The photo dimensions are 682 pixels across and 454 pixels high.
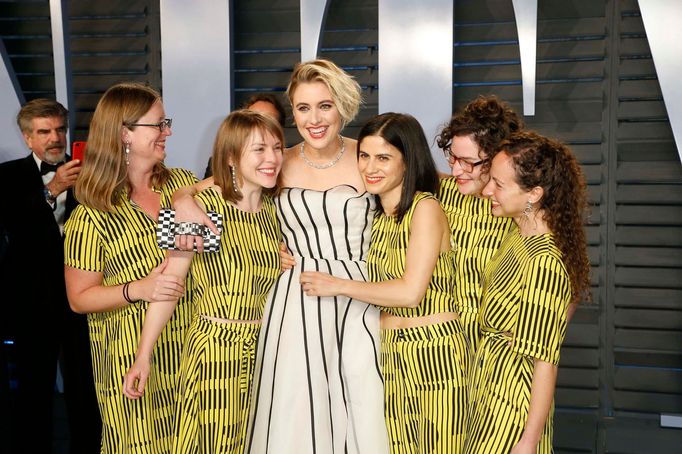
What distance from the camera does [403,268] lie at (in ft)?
8.96

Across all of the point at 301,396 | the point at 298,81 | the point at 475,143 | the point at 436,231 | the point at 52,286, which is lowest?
the point at 301,396

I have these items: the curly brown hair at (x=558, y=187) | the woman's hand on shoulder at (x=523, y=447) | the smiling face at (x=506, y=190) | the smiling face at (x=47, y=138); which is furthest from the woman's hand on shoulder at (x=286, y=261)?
the smiling face at (x=47, y=138)

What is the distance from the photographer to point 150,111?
9.66ft

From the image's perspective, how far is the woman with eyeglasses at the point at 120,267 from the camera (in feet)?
9.27

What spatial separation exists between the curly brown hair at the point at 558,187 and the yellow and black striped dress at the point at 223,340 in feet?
2.91

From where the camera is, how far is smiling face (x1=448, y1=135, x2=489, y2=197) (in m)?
2.79

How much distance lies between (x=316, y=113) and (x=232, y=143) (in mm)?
332

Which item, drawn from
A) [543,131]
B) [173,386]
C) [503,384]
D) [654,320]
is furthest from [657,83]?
[173,386]

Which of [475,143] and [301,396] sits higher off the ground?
[475,143]

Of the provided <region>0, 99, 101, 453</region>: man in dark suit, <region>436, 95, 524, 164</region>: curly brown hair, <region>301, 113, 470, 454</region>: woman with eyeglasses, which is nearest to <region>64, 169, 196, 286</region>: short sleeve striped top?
<region>301, 113, 470, 454</region>: woman with eyeglasses

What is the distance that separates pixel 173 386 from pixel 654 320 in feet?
8.23

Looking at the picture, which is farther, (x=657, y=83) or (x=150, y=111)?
(x=657, y=83)

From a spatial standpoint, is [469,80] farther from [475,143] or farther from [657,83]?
[475,143]

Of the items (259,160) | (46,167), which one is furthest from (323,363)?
(46,167)
